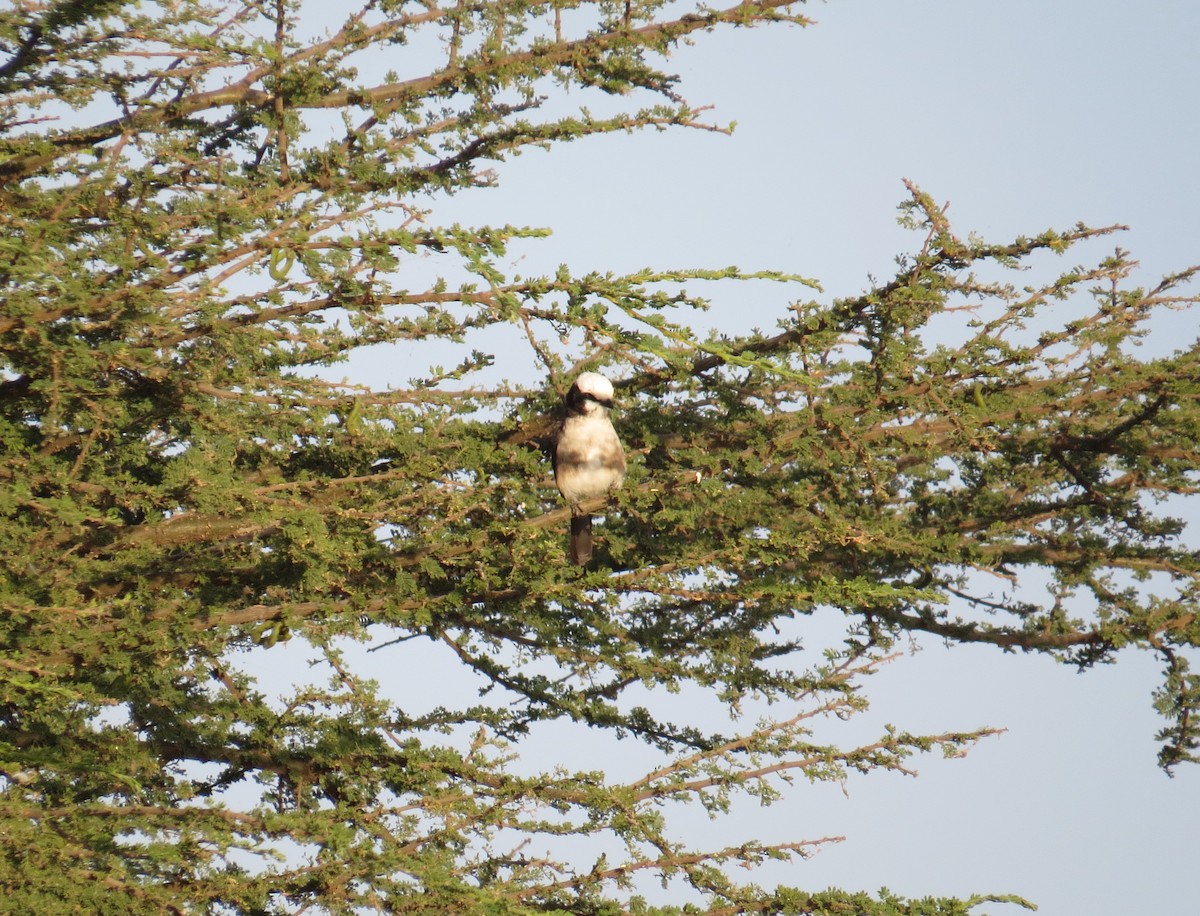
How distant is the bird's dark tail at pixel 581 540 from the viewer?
7.40 m

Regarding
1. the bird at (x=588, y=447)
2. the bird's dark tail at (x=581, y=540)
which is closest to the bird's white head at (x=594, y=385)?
the bird at (x=588, y=447)

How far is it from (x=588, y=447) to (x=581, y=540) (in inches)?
22.4

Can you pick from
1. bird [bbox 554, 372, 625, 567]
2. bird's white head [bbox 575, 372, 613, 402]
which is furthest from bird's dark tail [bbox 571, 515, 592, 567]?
bird's white head [bbox 575, 372, 613, 402]

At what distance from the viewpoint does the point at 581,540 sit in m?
7.45

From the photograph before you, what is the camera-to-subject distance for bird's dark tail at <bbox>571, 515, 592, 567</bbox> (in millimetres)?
7398

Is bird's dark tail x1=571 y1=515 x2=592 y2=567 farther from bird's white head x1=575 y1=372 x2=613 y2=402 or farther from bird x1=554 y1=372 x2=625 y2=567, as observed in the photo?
bird's white head x1=575 y1=372 x2=613 y2=402

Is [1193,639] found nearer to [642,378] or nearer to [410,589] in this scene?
[642,378]

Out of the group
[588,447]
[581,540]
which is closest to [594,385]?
[588,447]

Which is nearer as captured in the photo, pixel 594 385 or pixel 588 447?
pixel 594 385

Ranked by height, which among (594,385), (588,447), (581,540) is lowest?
(581,540)

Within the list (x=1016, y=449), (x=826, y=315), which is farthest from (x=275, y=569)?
(x=1016, y=449)

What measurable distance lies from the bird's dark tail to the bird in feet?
0.09

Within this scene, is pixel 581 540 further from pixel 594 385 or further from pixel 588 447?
pixel 594 385

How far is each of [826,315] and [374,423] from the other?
243 centimetres
